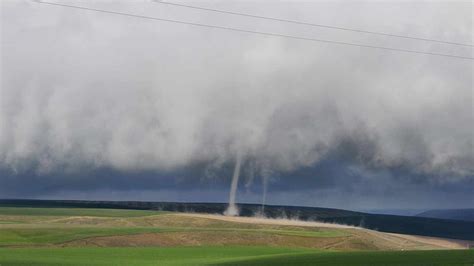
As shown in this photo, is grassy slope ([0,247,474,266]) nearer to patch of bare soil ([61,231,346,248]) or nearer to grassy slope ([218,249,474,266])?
grassy slope ([218,249,474,266])

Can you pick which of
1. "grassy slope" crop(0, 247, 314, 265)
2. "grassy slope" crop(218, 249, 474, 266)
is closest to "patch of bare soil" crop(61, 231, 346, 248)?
"grassy slope" crop(0, 247, 314, 265)

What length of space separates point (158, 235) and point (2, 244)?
3504 centimetres

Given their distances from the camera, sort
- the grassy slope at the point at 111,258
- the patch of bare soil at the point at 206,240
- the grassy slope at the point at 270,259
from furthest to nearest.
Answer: the patch of bare soil at the point at 206,240 → the grassy slope at the point at 111,258 → the grassy slope at the point at 270,259

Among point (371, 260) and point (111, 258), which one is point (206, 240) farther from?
point (371, 260)

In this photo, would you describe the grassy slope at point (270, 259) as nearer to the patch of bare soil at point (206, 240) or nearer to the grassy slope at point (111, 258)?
the grassy slope at point (111, 258)

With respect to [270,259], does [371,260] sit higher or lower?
higher

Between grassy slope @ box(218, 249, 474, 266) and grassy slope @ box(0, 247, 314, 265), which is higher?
grassy slope @ box(218, 249, 474, 266)

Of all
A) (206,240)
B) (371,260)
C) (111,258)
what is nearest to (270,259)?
(371,260)

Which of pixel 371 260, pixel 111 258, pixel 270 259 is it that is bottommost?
pixel 111 258

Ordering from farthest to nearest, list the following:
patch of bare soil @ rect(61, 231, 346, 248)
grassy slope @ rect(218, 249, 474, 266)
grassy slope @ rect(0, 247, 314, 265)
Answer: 1. patch of bare soil @ rect(61, 231, 346, 248)
2. grassy slope @ rect(0, 247, 314, 265)
3. grassy slope @ rect(218, 249, 474, 266)

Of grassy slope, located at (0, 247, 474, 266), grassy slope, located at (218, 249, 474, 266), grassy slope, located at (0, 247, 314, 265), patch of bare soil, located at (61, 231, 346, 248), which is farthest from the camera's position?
patch of bare soil, located at (61, 231, 346, 248)

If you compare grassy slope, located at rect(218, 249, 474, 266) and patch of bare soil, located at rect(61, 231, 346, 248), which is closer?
grassy slope, located at rect(218, 249, 474, 266)

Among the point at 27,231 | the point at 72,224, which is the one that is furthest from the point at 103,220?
the point at 27,231

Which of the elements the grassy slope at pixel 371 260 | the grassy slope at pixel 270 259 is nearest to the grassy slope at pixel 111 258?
the grassy slope at pixel 270 259
